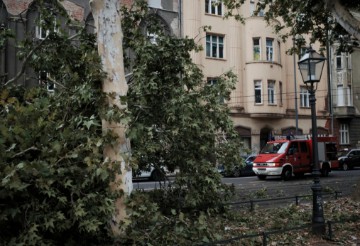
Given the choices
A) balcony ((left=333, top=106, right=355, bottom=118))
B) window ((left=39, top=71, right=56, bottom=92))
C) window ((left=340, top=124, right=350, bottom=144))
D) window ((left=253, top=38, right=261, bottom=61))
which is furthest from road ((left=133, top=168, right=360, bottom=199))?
window ((left=340, top=124, right=350, bottom=144))

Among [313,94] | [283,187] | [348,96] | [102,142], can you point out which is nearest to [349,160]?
[348,96]

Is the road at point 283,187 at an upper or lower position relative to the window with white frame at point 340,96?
lower

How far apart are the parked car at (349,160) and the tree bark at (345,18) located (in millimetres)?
26242

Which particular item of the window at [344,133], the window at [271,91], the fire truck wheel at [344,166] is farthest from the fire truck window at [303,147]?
the window at [344,133]

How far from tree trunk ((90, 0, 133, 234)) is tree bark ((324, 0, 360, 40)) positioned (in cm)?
729

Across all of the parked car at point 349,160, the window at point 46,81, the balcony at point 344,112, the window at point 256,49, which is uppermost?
the window at point 256,49

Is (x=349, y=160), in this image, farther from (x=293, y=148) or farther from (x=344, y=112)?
(x=293, y=148)

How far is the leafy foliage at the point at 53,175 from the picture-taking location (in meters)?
4.46

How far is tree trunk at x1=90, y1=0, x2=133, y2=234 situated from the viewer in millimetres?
5695

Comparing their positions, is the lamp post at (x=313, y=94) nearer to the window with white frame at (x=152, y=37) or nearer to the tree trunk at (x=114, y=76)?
the window with white frame at (x=152, y=37)

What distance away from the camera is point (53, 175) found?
15.1 ft

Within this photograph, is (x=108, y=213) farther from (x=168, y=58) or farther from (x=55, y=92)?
(x=168, y=58)

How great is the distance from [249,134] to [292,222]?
92.7ft

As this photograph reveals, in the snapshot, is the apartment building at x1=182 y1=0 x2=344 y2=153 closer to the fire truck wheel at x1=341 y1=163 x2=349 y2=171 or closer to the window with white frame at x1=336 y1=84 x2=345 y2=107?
the fire truck wheel at x1=341 y1=163 x2=349 y2=171
